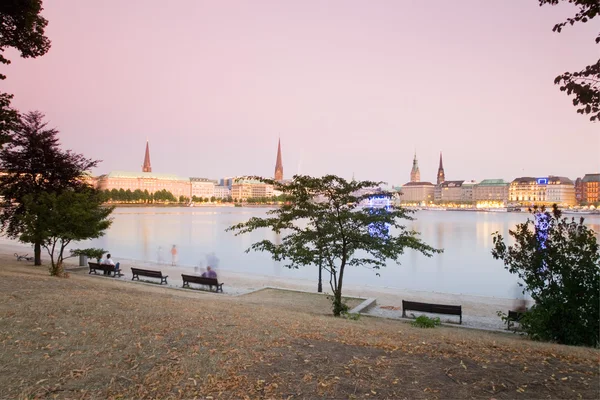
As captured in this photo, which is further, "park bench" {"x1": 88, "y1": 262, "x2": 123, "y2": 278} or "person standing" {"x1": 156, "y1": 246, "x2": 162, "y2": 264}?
"person standing" {"x1": 156, "y1": 246, "x2": 162, "y2": 264}

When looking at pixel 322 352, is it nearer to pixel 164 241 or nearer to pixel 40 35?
pixel 40 35

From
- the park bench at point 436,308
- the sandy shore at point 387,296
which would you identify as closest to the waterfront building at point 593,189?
the sandy shore at point 387,296

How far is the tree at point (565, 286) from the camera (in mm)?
8516

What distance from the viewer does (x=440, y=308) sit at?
12148mm

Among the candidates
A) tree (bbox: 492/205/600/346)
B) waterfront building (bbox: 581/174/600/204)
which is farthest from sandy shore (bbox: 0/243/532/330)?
waterfront building (bbox: 581/174/600/204)

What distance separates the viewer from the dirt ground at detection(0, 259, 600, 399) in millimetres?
4684

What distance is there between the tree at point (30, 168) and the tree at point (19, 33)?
8.51m

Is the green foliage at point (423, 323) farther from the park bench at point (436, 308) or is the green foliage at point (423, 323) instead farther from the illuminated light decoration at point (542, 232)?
the illuminated light decoration at point (542, 232)

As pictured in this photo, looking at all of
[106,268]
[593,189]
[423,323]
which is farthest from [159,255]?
[593,189]

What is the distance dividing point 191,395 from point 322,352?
2.05 meters

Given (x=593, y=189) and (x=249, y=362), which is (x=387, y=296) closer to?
(x=249, y=362)

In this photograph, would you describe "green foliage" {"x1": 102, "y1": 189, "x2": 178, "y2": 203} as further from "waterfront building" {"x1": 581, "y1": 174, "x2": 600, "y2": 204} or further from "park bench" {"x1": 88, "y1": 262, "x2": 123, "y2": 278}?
"waterfront building" {"x1": 581, "y1": 174, "x2": 600, "y2": 204}

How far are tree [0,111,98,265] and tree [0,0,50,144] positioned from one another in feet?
27.9

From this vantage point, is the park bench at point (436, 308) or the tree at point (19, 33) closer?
the tree at point (19, 33)
